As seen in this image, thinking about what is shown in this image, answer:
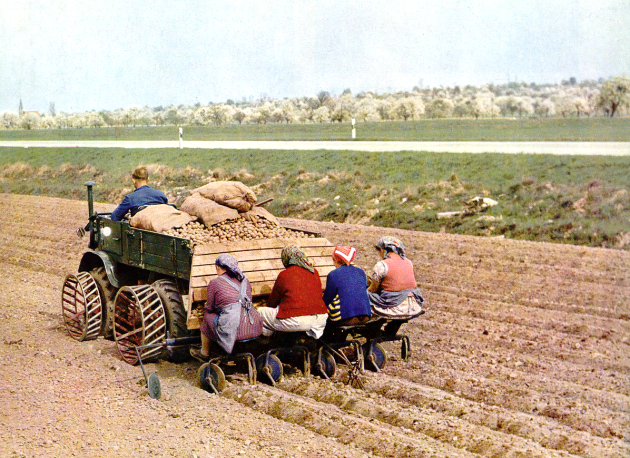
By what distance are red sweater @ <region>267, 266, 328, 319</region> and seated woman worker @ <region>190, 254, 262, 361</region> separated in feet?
0.87

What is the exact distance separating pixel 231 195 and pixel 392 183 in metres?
10.3

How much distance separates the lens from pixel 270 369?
269 inches

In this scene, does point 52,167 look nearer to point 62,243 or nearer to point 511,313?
point 62,243

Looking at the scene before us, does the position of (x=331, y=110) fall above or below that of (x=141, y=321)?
above

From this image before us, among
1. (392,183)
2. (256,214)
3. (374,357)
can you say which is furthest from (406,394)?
(392,183)

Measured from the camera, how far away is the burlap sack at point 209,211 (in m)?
8.09

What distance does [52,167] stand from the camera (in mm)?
23891

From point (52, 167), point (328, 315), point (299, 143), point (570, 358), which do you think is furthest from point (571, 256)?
point (52, 167)

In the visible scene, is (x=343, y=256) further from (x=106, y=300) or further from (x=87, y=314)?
(x=87, y=314)

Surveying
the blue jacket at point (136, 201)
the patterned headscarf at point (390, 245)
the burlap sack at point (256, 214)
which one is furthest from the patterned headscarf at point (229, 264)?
the blue jacket at point (136, 201)

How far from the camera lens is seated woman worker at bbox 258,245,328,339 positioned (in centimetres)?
682

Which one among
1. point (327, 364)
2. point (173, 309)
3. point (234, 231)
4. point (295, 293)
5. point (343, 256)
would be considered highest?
point (234, 231)

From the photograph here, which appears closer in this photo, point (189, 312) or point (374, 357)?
point (189, 312)

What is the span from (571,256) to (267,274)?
260 inches
